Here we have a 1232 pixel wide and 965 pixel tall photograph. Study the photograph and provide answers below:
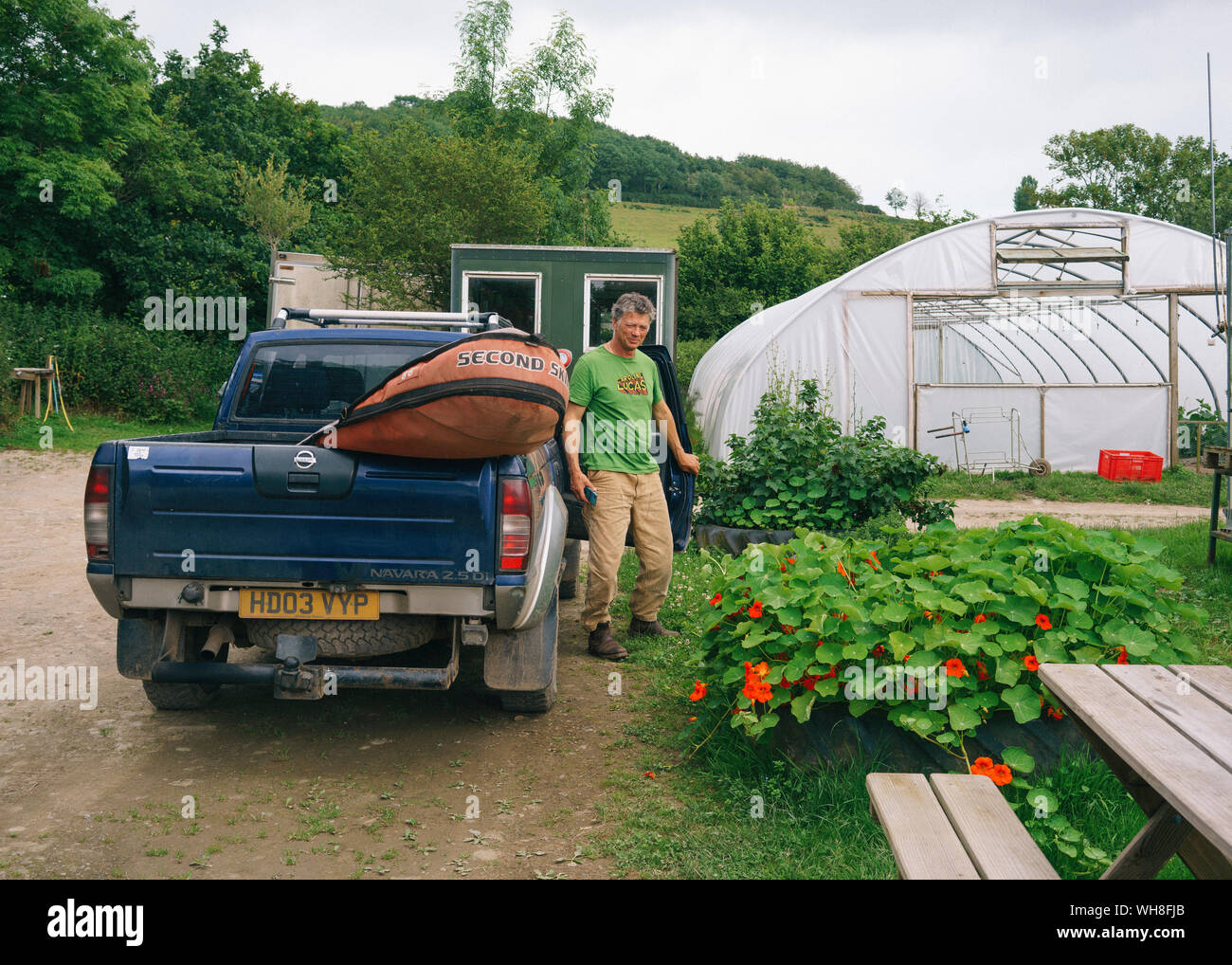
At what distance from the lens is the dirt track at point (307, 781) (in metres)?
3.52

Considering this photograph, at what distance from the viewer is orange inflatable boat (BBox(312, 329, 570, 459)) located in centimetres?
393

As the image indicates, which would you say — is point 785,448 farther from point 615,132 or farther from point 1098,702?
point 615,132

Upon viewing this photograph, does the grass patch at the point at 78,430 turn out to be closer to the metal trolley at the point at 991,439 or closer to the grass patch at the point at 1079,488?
the grass patch at the point at 1079,488

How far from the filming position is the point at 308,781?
4.26m

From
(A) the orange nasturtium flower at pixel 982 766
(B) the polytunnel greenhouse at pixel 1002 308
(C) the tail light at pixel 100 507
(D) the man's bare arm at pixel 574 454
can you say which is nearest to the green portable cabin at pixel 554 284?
(B) the polytunnel greenhouse at pixel 1002 308

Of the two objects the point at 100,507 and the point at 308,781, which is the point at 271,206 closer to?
the point at 100,507

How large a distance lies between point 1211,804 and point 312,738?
12.9ft

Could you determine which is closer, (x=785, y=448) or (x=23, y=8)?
(x=785, y=448)

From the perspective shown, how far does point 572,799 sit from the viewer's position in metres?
4.11

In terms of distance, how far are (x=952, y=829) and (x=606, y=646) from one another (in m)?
3.73

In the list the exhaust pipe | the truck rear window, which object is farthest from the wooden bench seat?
the truck rear window

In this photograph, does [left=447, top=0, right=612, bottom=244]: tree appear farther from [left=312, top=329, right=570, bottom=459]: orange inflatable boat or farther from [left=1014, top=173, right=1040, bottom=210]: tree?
[left=312, top=329, right=570, bottom=459]: orange inflatable boat

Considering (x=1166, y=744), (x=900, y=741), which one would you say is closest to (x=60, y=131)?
(x=900, y=741)

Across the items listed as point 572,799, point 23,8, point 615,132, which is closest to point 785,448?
point 572,799
